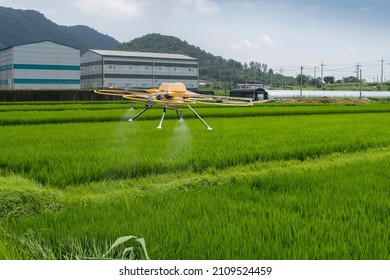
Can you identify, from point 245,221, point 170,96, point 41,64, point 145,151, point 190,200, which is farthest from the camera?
point 145,151

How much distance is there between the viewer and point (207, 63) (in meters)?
6.61

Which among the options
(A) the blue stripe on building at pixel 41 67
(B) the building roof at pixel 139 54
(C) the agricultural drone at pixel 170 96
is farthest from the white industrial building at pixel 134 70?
(C) the agricultural drone at pixel 170 96

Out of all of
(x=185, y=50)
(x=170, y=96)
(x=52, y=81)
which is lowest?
(x=170, y=96)

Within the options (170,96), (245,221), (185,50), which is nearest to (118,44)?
(185,50)

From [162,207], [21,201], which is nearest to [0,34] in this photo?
[21,201]

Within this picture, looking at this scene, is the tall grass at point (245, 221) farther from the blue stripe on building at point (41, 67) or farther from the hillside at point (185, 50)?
the hillside at point (185, 50)

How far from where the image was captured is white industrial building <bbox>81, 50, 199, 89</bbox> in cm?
484

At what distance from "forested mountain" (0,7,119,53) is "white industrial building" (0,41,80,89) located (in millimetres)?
138

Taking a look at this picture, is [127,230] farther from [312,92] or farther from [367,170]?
[312,92]

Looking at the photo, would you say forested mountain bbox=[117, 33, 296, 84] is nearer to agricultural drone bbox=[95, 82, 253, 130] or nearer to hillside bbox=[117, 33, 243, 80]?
hillside bbox=[117, 33, 243, 80]

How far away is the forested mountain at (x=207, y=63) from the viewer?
19.5 ft

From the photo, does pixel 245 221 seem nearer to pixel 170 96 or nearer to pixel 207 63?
pixel 170 96

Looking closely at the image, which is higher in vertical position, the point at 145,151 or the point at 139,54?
the point at 139,54

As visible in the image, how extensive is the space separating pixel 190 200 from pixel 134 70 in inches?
69.1
